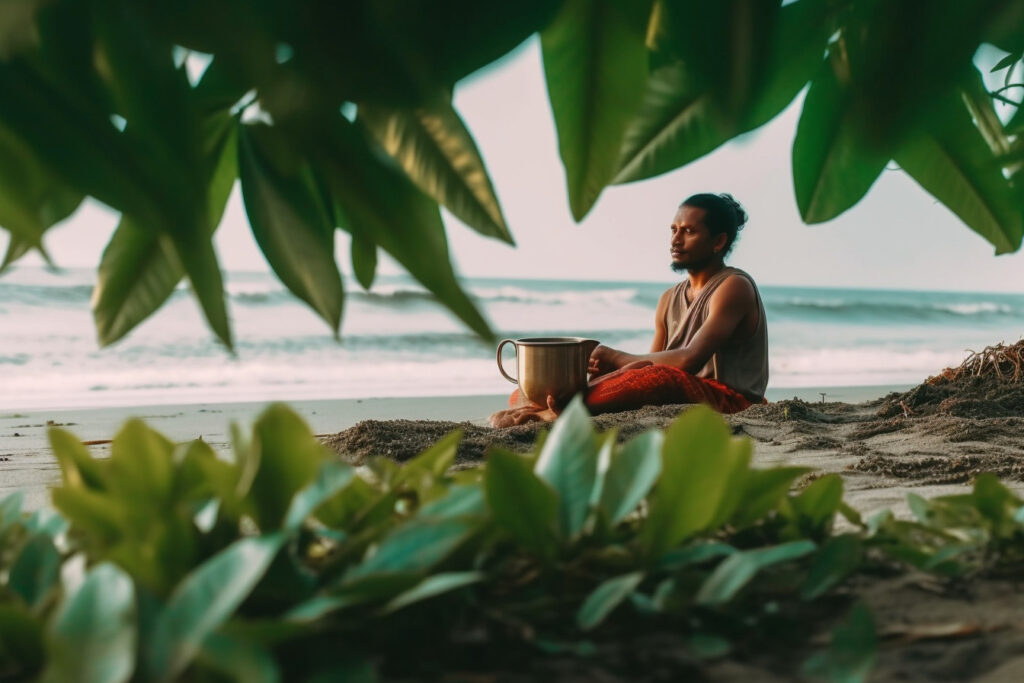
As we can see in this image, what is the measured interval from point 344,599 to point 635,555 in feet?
0.66

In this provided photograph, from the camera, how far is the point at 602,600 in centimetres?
47

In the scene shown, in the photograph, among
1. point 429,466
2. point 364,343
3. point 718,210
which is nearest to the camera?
point 429,466

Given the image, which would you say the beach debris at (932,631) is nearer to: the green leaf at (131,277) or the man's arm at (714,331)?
the green leaf at (131,277)

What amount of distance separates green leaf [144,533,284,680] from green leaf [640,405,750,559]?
24 centimetres

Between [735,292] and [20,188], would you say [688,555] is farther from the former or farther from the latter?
[735,292]

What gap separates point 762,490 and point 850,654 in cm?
17

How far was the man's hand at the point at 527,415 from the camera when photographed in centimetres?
275

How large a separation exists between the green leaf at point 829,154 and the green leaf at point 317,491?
340 millimetres

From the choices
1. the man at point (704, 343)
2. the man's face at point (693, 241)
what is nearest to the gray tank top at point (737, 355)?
the man at point (704, 343)

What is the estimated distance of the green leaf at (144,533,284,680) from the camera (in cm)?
36

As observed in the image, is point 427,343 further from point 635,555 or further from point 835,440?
point 635,555

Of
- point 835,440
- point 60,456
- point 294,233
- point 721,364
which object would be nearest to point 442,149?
point 294,233

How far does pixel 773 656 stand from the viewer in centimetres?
48

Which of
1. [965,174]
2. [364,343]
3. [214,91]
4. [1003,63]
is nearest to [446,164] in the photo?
[214,91]
